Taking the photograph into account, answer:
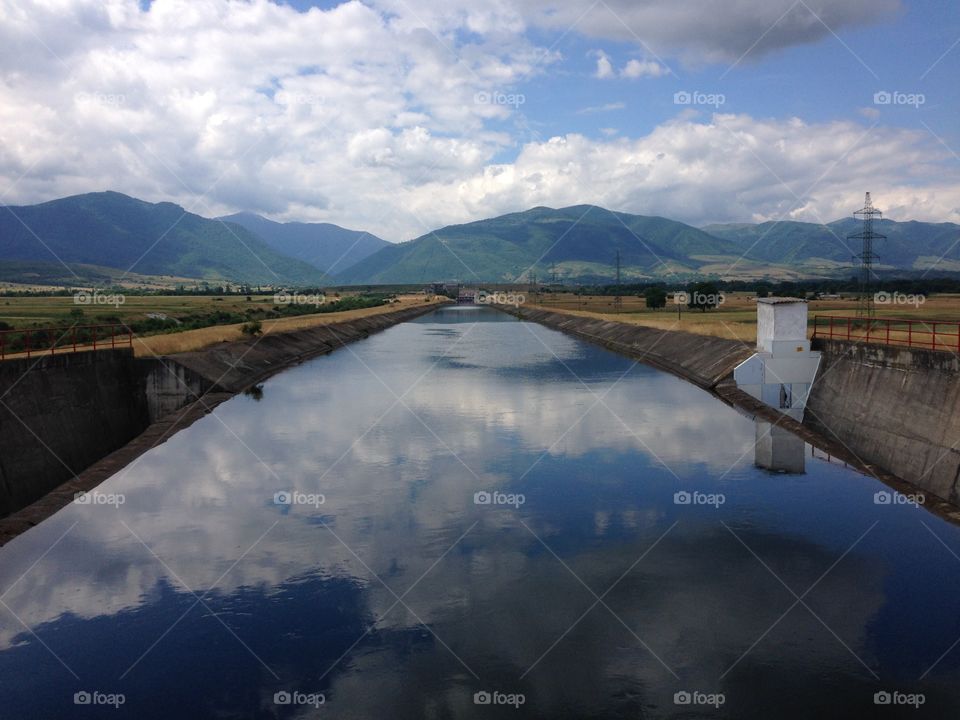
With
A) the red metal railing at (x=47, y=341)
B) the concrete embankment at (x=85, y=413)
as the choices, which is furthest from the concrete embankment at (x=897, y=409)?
the red metal railing at (x=47, y=341)

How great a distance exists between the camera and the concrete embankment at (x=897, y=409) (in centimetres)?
2233

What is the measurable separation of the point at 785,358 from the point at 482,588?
24.3 meters

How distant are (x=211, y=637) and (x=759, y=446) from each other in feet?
76.2

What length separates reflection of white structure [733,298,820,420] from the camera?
1344 inches

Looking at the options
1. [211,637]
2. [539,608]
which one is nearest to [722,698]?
[539,608]

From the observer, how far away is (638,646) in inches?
522

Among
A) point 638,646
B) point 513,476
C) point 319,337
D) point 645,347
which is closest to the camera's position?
point 638,646

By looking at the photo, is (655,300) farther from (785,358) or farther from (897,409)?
(897,409)

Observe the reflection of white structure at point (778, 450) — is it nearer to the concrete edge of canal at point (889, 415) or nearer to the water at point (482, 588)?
the water at point (482, 588)

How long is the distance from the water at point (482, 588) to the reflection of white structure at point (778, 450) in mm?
315

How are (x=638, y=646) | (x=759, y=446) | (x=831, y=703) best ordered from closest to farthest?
(x=831, y=703), (x=638, y=646), (x=759, y=446)

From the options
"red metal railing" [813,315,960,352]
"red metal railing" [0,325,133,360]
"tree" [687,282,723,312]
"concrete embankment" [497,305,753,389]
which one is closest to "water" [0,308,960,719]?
"red metal railing" [813,315,960,352]

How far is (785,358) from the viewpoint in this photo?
1364 inches

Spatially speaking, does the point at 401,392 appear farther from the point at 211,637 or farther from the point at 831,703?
the point at 831,703
